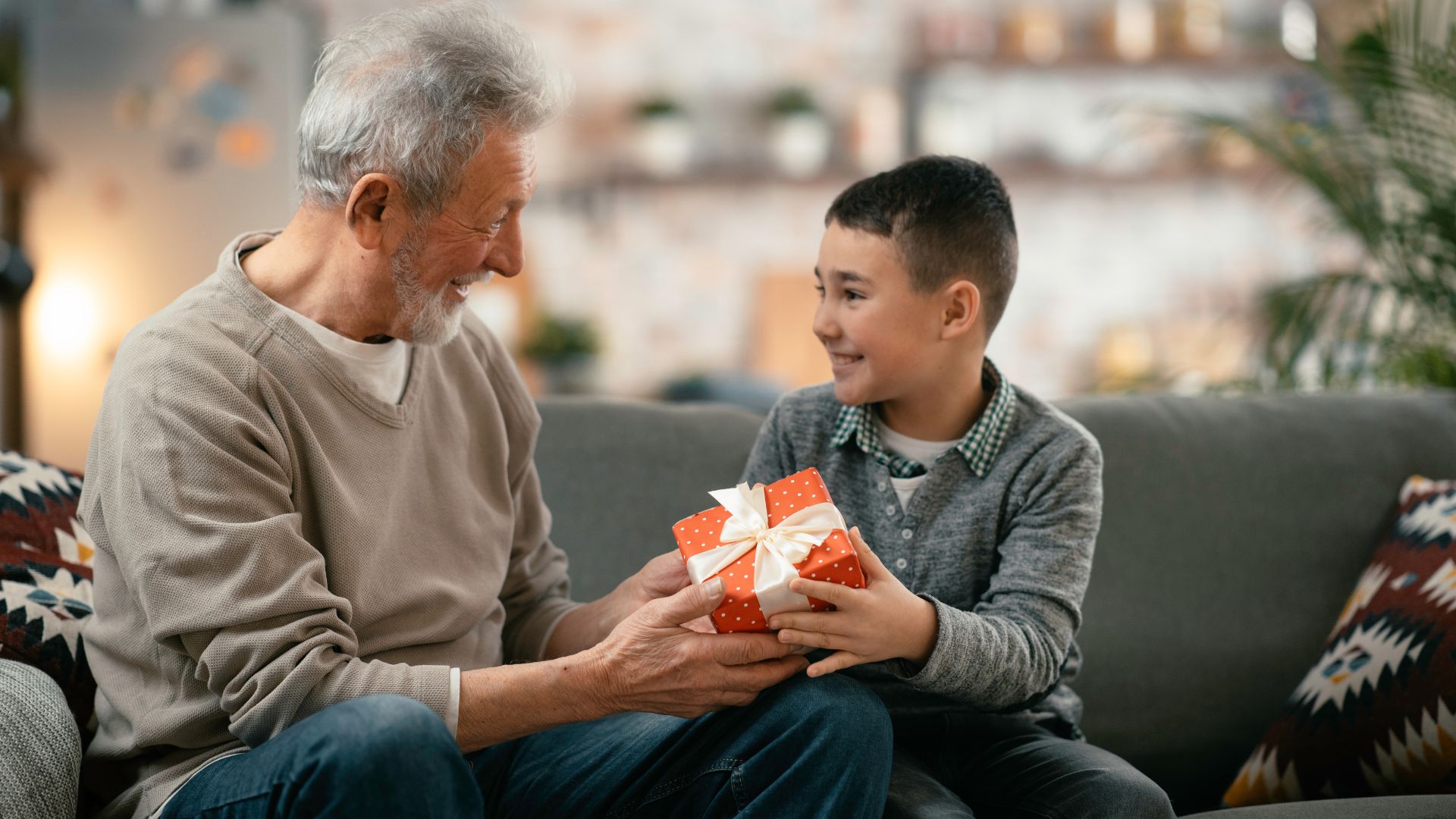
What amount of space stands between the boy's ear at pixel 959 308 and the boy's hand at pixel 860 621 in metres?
0.39

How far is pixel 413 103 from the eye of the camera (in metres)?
1.23

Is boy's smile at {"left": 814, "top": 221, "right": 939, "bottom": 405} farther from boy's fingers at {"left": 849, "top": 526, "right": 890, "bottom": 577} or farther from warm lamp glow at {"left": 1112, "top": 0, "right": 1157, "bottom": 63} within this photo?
warm lamp glow at {"left": 1112, "top": 0, "right": 1157, "bottom": 63}

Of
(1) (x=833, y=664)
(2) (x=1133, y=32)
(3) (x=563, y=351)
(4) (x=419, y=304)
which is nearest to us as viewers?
(1) (x=833, y=664)

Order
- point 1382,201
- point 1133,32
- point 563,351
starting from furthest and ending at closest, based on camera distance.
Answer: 1. point 1133,32
2. point 563,351
3. point 1382,201

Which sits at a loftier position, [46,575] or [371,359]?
[371,359]

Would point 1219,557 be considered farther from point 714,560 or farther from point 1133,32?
point 1133,32

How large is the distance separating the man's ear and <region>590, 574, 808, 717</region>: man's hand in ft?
1.63

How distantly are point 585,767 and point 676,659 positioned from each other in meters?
0.22

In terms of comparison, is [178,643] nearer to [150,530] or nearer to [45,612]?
[150,530]

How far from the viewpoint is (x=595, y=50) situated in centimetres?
523

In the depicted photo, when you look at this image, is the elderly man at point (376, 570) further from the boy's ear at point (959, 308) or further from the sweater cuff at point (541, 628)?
the boy's ear at point (959, 308)

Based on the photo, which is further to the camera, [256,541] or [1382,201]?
[1382,201]

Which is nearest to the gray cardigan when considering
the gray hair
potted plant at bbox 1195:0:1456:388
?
the gray hair

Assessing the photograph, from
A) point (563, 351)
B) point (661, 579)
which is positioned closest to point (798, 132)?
point (563, 351)
